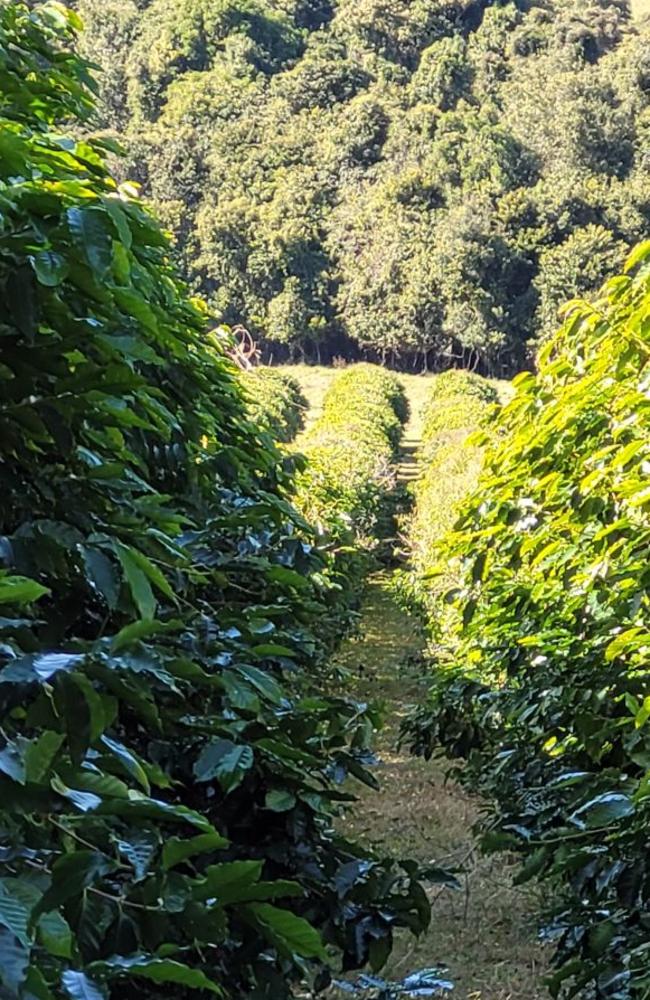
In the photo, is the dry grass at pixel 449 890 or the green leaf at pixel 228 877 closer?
the green leaf at pixel 228 877

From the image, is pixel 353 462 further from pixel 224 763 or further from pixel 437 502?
pixel 224 763

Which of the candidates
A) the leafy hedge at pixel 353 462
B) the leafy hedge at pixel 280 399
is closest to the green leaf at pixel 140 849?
the leafy hedge at pixel 353 462

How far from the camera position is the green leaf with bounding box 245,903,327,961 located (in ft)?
2.86

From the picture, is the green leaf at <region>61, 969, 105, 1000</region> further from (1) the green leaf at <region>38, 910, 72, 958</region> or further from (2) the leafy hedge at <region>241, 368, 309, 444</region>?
(2) the leafy hedge at <region>241, 368, 309, 444</region>

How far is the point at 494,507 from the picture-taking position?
2.50 meters

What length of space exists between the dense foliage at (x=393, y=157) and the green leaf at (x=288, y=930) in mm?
31514

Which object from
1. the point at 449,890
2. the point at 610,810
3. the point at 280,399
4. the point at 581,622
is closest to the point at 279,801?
the point at 610,810

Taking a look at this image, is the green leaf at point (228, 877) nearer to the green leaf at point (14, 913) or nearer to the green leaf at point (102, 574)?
the green leaf at point (14, 913)

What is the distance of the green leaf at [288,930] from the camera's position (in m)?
0.87

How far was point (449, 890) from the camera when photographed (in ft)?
14.2

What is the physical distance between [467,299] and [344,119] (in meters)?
13.5

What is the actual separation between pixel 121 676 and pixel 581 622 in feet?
4.91

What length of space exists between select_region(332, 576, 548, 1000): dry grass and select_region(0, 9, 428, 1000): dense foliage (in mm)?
1125

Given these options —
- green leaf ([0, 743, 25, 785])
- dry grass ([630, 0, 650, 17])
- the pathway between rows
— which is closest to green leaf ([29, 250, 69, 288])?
green leaf ([0, 743, 25, 785])
